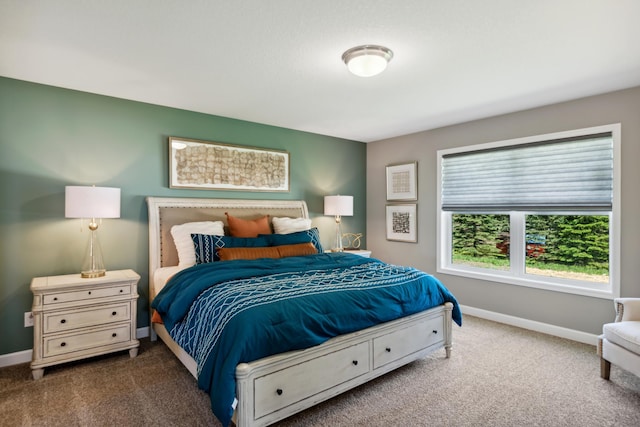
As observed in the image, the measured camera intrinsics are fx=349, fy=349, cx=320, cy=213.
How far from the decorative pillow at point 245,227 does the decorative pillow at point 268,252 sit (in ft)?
1.44

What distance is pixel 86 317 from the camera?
2.81 metres

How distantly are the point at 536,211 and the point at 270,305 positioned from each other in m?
3.14

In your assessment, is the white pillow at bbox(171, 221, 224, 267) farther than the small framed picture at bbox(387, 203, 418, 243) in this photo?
No

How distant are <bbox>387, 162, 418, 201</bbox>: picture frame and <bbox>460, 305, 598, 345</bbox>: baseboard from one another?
1.64m

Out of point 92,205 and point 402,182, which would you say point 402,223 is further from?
point 92,205

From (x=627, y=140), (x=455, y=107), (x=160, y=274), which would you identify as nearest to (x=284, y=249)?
(x=160, y=274)

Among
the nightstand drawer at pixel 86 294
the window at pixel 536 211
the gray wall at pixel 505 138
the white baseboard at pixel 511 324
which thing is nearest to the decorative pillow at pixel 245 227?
the nightstand drawer at pixel 86 294

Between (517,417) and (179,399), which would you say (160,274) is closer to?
(179,399)

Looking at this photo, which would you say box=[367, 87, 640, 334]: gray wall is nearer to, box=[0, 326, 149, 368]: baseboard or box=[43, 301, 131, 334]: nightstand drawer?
box=[43, 301, 131, 334]: nightstand drawer

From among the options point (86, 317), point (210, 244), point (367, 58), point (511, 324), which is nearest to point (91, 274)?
point (86, 317)

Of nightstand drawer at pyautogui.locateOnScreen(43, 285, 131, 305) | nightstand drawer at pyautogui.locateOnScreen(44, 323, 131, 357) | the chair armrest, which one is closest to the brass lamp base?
nightstand drawer at pyautogui.locateOnScreen(43, 285, 131, 305)

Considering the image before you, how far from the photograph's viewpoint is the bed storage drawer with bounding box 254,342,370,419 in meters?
1.91

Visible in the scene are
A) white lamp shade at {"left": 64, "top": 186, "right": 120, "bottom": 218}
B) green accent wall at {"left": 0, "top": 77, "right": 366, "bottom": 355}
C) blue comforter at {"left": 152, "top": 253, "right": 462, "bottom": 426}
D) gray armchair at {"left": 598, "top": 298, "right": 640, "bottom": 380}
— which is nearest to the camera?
blue comforter at {"left": 152, "top": 253, "right": 462, "bottom": 426}

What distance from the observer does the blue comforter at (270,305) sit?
188cm
